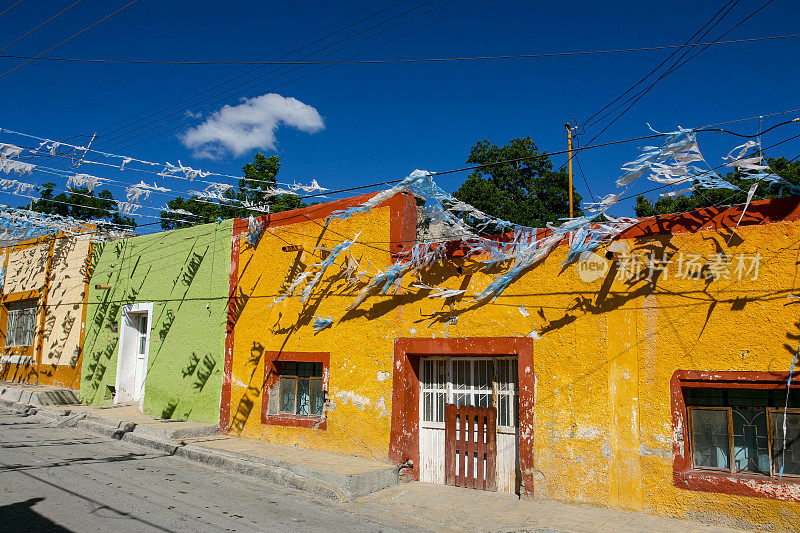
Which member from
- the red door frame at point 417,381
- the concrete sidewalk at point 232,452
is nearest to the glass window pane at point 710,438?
the red door frame at point 417,381

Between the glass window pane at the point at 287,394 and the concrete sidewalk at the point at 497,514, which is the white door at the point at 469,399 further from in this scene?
the glass window pane at the point at 287,394

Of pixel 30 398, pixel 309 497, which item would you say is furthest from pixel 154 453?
pixel 30 398

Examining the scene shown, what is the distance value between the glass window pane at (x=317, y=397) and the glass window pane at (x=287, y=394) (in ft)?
1.58

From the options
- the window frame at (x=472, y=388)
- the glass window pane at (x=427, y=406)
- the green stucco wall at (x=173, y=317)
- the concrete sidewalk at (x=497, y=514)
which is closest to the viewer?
the concrete sidewalk at (x=497, y=514)

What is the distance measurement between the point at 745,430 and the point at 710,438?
0.39 metres

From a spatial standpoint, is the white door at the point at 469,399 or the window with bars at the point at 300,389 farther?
the window with bars at the point at 300,389

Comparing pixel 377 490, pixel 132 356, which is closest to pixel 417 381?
pixel 377 490

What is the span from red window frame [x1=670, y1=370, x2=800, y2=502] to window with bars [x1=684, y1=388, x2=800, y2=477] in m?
0.11

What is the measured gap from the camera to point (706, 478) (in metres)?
6.44

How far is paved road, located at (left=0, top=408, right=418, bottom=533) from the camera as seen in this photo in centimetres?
619

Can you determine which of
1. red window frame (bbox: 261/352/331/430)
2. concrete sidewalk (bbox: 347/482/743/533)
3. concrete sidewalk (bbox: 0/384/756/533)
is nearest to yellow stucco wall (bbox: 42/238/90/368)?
concrete sidewalk (bbox: 0/384/756/533)

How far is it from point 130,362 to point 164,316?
2.24 meters

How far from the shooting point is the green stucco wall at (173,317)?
37.9ft

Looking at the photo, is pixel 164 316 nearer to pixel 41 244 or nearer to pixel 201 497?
pixel 201 497
